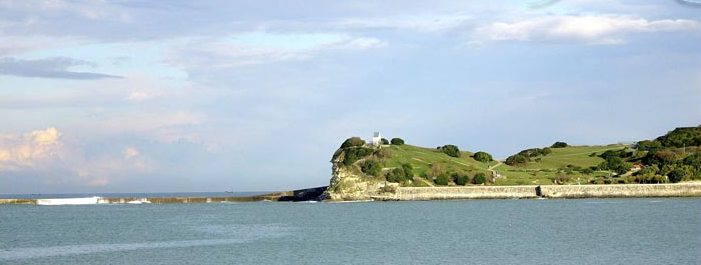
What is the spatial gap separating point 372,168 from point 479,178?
17292 millimetres

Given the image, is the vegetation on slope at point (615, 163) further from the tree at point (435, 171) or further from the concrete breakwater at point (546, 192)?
the tree at point (435, 171)

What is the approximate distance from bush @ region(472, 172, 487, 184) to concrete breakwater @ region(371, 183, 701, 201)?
611 cm

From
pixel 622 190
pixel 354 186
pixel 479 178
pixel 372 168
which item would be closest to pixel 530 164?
pixel 479 178

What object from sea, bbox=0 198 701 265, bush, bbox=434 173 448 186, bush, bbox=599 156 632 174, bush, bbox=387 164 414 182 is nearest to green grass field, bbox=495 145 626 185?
bush, bbox=599 156 632 174

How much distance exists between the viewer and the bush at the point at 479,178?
476 feet

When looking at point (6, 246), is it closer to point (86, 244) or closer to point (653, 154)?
point (86, 244)

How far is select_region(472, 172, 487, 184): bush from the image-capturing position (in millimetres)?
145000

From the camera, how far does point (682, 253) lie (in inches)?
2058

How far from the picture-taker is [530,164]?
16325 centimetres

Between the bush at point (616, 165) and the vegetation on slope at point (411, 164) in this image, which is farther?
the vegetation on slope at point (411, 164)

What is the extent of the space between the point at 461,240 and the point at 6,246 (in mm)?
33089

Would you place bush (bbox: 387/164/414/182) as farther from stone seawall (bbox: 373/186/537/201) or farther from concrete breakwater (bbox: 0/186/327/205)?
concrete breakwater (bbox: 0/186/327/205)

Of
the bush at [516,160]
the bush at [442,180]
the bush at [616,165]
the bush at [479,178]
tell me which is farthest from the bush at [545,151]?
the bush at [442,180]

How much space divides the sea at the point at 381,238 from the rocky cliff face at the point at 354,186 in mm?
43223
